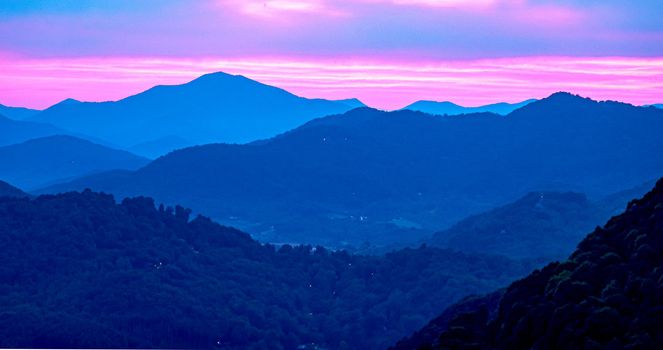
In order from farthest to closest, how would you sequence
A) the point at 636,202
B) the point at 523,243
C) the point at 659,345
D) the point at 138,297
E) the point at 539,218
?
1. the point at 539,218
2. the point at 523,243
3. the point at 138,297
4. the point at 636,202
5. the point at 659,345

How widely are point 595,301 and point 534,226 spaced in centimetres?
14619

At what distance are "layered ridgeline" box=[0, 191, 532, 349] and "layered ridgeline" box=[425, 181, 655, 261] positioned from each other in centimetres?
3546

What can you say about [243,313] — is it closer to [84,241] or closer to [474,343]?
[84,241]

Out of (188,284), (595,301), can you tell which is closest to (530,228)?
(188,284)

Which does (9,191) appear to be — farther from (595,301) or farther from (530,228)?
(595,301)

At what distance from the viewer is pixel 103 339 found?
3848 inches

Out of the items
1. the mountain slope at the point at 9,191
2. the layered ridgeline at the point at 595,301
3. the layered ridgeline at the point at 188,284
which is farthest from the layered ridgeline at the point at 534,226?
the layered ridgeline at the point at 595,301

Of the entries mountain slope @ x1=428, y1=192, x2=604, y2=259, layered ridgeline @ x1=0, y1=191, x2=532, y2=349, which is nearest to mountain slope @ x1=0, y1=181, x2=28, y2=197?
layered ridgeline @ x1=0, y1=191, x2=532, y2=349

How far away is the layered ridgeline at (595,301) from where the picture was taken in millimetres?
28844

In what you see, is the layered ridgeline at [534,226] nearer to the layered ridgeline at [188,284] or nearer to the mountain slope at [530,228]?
the mountain slope at [530,228]

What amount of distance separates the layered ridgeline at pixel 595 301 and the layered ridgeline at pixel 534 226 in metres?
116

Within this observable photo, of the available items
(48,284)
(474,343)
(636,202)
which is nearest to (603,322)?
(474,343)

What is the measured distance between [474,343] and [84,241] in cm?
9225

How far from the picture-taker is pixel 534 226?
175m
